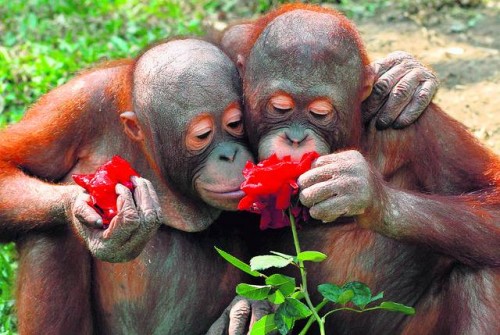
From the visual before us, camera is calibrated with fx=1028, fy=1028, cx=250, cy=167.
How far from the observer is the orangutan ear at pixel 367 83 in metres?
4.68

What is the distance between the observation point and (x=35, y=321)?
187 inches

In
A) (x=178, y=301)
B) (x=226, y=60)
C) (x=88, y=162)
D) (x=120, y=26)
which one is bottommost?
(x=120, y=26)

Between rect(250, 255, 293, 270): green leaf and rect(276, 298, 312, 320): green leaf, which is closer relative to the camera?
rect(250, 255, 293, 270): green leaf

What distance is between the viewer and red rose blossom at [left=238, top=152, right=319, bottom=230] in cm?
405

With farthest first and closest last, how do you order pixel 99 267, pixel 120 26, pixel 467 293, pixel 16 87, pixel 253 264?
1. pixel 120 26
2. pixel 16 87
3. pixel 99 267
4. pixel 467 293
5. pixel 253 264

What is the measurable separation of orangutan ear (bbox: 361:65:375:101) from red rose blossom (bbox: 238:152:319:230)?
0.59 meters

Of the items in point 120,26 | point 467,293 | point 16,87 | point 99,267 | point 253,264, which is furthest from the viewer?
point 120,26

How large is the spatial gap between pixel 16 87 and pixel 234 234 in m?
2.93

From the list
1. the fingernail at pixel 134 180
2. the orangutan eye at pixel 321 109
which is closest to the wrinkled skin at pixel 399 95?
the orangutan eye at pixel 321 109

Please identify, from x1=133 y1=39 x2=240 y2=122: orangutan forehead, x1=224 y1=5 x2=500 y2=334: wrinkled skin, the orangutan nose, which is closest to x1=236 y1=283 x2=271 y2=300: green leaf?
x1=224 y1=5 x2=500 y2=334: wrinkled skin

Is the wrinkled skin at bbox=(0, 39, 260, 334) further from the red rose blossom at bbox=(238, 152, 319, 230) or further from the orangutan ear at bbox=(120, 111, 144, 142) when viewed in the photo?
the red rose blossom at bbox=(238, 152, 319, 230)

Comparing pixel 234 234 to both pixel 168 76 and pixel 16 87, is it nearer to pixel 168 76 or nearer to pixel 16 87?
pixel 168 76

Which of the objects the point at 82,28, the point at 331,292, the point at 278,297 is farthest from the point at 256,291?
the point at 82,28

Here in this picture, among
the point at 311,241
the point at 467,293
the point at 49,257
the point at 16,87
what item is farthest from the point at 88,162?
the point at 16,87
